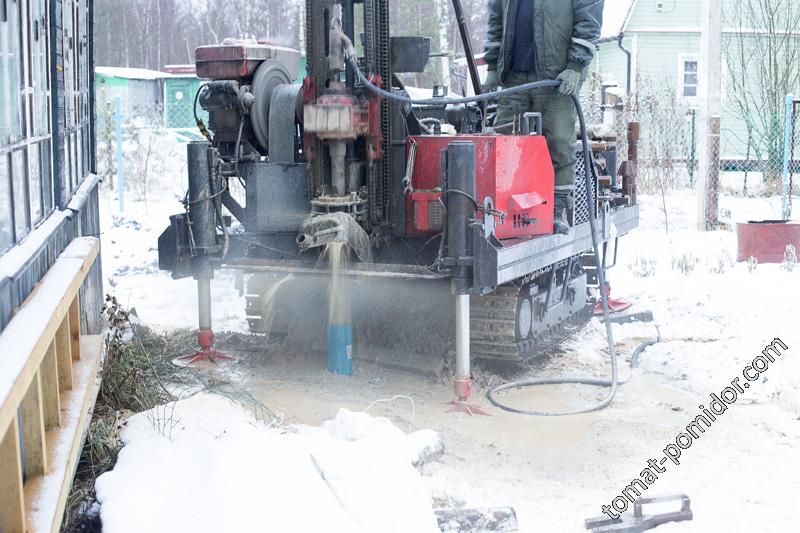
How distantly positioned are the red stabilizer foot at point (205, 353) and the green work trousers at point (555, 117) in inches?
102

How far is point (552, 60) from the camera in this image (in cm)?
688

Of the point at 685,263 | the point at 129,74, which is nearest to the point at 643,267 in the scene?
the point at 685,263

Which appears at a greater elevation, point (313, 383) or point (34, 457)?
point (34, 457)

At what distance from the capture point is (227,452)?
398cm

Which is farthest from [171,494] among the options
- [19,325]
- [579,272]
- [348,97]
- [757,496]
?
[579,272]

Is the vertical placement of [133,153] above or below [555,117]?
below

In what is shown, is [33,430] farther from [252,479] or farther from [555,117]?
[555,117]

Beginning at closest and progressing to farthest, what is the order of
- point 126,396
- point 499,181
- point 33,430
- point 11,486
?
point 11,486, point 33,430, point 126,396, point 499,181

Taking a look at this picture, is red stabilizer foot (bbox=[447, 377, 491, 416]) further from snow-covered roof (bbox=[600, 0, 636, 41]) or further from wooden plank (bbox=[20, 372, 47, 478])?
snow-covered roof (bbox=[600, 0, 636, 41])

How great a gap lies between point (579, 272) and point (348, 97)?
2689 millimetres

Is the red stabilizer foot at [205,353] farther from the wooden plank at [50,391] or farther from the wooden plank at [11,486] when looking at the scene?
the wooden plank at [11,486]

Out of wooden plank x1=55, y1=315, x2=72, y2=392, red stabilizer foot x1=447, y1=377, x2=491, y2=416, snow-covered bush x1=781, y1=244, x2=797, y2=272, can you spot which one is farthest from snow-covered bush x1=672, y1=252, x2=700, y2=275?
wooden plank x1=55, y1=315, x2=72, y2=392

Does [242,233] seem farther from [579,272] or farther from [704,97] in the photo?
[704,97]

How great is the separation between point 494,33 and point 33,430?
5.07 m
